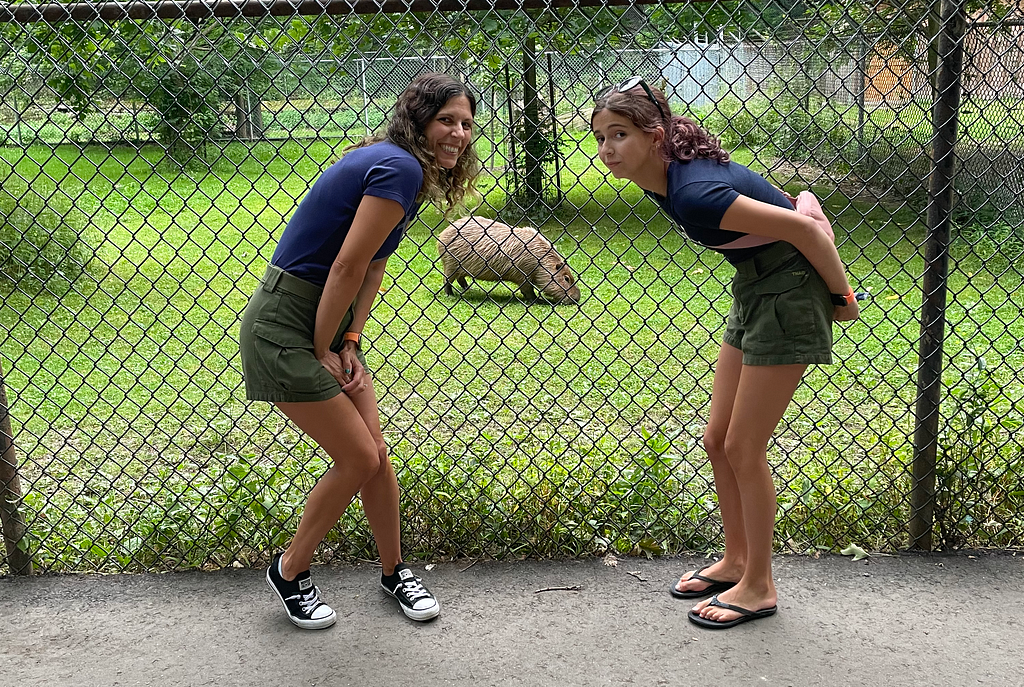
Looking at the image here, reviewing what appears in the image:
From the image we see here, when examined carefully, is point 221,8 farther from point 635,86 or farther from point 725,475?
point 725,475

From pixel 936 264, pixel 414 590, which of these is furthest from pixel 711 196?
pixel 414 590

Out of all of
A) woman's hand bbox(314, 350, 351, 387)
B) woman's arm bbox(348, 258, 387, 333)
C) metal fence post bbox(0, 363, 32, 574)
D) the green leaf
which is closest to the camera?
woman's hand bbox(314, 350, 351, 387)

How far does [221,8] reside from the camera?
2846 millimetres

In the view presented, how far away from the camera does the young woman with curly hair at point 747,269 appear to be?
8.20 feet

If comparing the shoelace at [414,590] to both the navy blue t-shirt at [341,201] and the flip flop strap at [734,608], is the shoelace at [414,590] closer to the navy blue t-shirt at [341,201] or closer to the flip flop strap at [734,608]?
the flip flop strap at [734,608]

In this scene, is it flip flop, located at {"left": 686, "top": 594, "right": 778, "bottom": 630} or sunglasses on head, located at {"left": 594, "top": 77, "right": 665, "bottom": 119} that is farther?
flip flop, located at {"left": 686, "top": 594, "right": 778, "bottom": 630}

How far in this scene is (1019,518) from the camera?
3.40m

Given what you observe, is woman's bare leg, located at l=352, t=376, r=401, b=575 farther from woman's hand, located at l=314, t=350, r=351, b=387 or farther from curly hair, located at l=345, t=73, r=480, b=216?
curly hair, located at l=345, t=73, r=480, b=216

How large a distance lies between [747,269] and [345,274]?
1.19 metres

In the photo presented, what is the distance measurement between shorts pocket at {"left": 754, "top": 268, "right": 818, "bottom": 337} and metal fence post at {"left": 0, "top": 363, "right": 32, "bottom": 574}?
102 inches

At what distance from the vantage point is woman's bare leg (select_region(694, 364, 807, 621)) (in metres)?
2.70

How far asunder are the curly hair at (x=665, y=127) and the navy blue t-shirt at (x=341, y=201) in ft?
1.97

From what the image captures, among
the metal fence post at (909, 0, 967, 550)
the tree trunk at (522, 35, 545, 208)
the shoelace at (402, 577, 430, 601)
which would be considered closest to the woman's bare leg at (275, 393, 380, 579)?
the shoelace at (402, 577, 430, 601)

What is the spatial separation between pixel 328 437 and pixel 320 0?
1.39 metres
